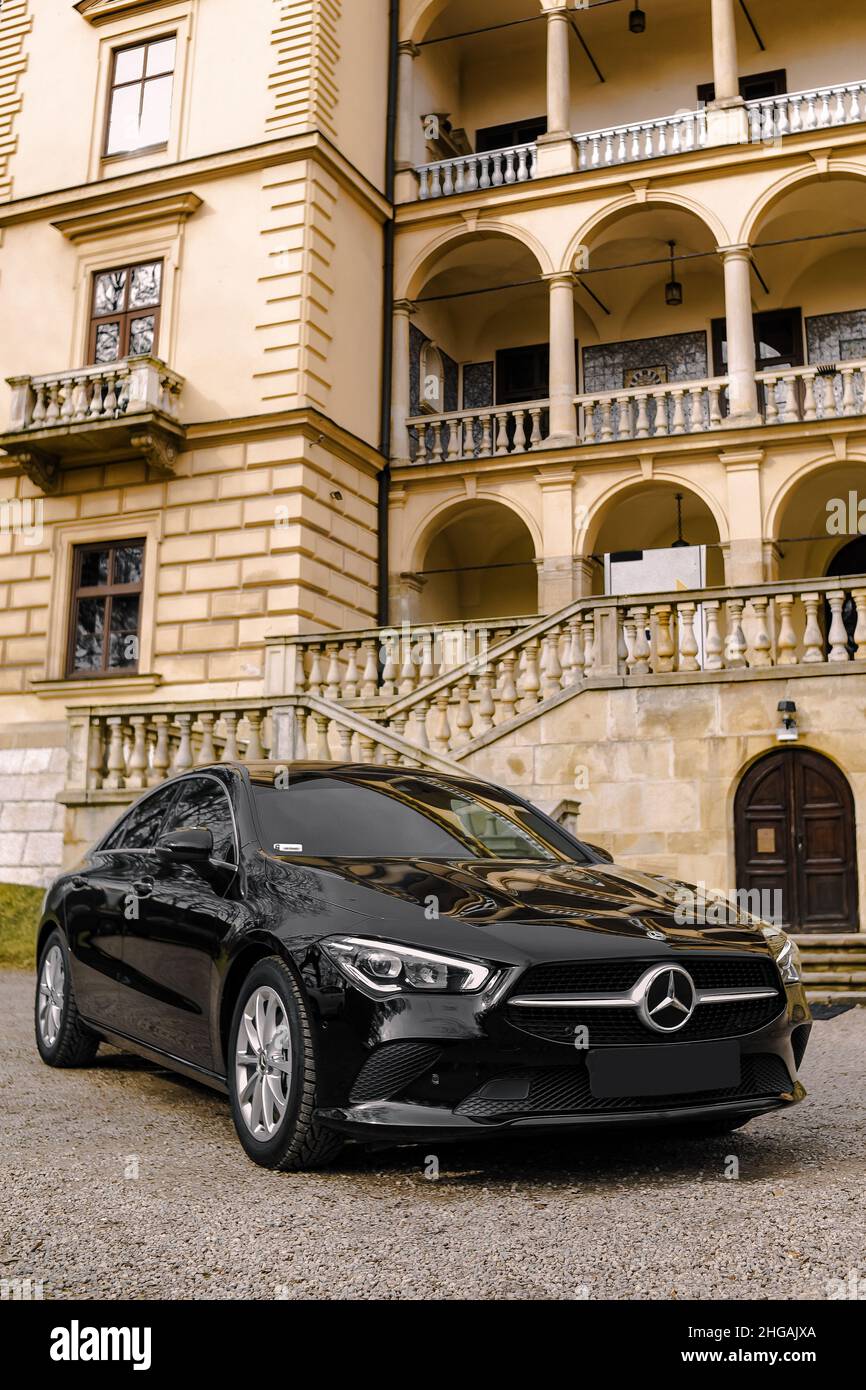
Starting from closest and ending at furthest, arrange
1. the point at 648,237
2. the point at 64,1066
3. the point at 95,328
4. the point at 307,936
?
the point at 307,936 < the point at 64,1066 < the point at 95,328 < the point at 648,237

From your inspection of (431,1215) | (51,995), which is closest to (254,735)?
(51,995)

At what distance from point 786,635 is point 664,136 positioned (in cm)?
1201

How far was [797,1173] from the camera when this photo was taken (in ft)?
14.2

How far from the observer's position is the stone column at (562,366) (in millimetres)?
21031

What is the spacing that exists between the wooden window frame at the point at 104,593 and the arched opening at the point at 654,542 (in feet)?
23.9

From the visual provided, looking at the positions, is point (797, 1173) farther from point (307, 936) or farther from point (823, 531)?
point (823, 531)

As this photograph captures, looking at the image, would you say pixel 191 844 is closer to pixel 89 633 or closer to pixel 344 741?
pixel 344 741

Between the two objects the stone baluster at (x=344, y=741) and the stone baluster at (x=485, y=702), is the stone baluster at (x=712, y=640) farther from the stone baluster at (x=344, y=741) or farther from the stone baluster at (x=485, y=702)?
the stone baluster at (x=344, y=741)

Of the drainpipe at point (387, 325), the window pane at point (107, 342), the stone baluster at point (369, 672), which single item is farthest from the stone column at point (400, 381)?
the stone baluster at point (369, 672)

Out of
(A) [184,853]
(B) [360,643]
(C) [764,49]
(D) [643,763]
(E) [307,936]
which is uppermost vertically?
(C) [764,49]

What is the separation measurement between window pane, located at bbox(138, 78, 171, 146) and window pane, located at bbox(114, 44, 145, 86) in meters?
0.40

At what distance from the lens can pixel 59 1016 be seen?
655cm
